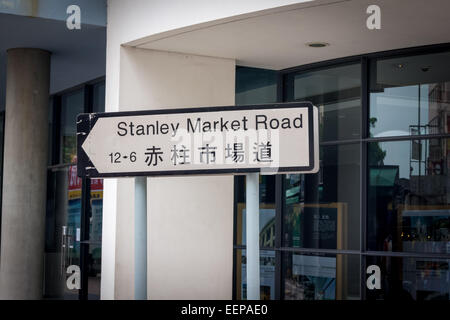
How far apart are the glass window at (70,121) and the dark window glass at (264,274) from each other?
4.26 m

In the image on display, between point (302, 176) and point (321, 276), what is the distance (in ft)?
4.25

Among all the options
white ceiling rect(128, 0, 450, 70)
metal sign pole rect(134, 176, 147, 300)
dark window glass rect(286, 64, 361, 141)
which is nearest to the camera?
metal sign pole rect(134, 176, 147, 300)

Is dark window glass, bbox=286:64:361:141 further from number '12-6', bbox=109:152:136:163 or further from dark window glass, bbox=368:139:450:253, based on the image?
number '12-6', bbox=109:152:136:163

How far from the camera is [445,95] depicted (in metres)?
8.19

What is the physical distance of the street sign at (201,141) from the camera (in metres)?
4.41

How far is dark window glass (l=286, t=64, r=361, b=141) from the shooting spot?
8.85 meters

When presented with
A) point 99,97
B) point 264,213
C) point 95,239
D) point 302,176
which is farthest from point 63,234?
point 302,176

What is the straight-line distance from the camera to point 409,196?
27.4ft

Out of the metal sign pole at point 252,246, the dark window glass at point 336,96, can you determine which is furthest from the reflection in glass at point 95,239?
the metal sign pole at point 252,246

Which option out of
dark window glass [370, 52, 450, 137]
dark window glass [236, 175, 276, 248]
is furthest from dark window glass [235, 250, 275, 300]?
dark window glass [370, 52, 450, 137]

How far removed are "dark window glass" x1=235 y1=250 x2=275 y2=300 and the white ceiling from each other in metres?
2.56

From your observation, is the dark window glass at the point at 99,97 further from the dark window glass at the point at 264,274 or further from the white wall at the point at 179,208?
the dark window glass at the point at 264,274
